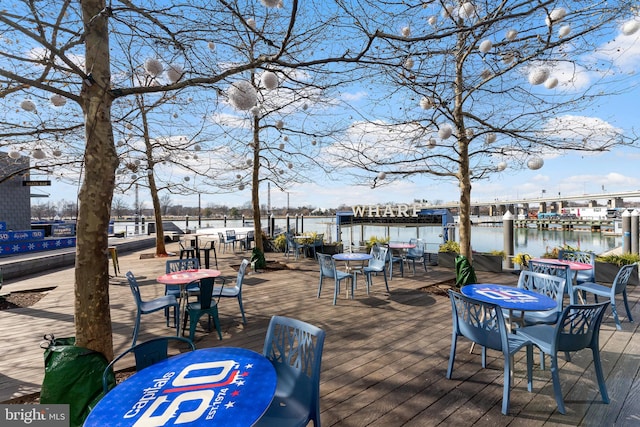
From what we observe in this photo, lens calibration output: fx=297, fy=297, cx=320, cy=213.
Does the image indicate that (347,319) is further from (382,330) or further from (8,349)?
(8,349)

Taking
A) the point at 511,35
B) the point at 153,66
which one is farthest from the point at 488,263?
the point at 153,66

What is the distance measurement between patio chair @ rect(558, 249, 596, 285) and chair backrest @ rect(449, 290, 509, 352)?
352cm

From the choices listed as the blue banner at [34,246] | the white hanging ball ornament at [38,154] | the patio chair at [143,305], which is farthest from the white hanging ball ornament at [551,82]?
the blue banner at [34,246]

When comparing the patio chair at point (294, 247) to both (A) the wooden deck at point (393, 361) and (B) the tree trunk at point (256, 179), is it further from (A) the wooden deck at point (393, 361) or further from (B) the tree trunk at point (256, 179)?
(A) the wooden deck at point (393, 361)

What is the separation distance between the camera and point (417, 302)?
17.0 feet

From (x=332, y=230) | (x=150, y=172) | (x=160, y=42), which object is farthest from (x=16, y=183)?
(x=160, y=42)

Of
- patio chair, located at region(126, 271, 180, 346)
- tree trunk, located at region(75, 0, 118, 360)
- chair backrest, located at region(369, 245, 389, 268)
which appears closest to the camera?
tree trunk, located at region(75, 0, 118, 360)

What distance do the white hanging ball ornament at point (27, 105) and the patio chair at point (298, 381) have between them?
13.4 ft

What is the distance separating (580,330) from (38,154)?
24.0 ft

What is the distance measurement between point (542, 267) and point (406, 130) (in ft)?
10.5

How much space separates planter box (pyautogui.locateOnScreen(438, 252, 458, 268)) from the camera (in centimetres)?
826

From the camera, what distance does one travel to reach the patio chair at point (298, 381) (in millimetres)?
1577

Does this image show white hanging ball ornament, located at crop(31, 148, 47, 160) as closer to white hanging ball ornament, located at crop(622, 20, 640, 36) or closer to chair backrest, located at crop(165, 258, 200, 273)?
chair backrest, located at crop(165, 258, 200, 273)

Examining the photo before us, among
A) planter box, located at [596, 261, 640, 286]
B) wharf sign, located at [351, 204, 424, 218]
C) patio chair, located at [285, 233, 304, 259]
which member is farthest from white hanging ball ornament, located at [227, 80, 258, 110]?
wharf sign, located at [351, 204, 424, 218]
